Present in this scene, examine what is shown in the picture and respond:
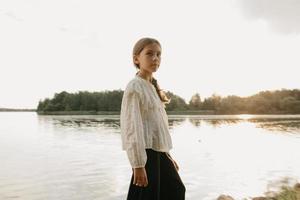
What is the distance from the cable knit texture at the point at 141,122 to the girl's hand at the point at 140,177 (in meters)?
0.03

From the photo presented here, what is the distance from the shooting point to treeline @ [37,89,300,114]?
101750 millimetres

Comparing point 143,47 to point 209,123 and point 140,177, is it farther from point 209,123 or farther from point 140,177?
point 209,123

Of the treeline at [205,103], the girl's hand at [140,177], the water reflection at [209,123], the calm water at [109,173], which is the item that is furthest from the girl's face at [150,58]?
the treeline at [205,103]

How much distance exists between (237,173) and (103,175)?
531 centimetres

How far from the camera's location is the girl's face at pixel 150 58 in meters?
2.85

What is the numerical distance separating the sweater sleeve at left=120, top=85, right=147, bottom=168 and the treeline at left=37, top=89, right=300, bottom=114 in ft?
309

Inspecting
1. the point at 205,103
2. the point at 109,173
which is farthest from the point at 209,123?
the point at 205,103

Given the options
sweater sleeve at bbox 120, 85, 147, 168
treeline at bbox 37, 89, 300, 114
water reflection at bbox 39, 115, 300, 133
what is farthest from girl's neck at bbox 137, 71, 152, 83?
treeline at bbox 37, 89, 300, 114

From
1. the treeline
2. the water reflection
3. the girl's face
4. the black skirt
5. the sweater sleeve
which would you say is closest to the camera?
the sweater sleeve

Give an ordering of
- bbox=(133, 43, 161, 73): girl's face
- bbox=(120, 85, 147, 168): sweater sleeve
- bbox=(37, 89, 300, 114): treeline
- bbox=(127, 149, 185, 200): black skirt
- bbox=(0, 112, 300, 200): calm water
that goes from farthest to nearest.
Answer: bbox=(37, 89, 300, 114): treeline, bbox=(0, 112, 300, 200): calm water, bbox=(133, 43, 161, 73): girl's face, bbox=(127, 149, 185, 200): black skirt, bbox=(120, 85, 147, 168): sweater sleeve

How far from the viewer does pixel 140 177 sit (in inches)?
103

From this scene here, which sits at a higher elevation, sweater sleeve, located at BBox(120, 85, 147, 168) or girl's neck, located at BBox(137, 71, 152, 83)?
girl's neck, located at BBox(137, 71, 152, 83)

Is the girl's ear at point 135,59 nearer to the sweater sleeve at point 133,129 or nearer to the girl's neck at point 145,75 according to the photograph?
the girl's neck at point 145,75

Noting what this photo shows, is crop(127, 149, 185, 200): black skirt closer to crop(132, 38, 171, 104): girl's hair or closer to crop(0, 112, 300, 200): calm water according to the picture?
crop(132, 38, 171, 104): girl's hair
